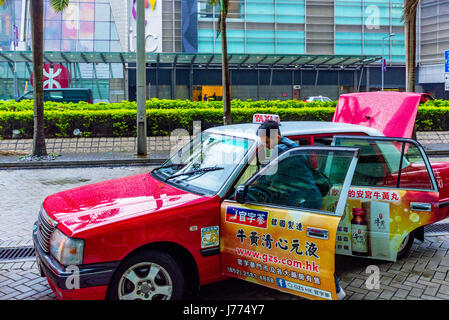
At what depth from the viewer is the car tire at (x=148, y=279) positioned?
11.5ft

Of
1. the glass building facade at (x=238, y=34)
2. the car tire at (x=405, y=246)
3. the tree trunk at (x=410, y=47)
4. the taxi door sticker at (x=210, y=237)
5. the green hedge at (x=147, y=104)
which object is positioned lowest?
the car tire at (x=405, y=246)

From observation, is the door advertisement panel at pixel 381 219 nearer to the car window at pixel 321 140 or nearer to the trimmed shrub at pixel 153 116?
the car window at pixel 321 140

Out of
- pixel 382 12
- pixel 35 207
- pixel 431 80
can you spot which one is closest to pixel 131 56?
pixel 35 207

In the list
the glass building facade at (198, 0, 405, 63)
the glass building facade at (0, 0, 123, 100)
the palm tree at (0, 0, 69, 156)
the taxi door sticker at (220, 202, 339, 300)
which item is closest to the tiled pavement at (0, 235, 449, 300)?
the taxi door sticker at (220, 202, 339, 300)

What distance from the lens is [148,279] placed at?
11.8 ft

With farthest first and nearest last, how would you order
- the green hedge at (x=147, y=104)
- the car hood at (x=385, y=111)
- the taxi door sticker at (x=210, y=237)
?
the green hedge at (x=147, y=104), the car hood at (x=385, y=111), the taxi door sticker at (x=210, y=237)

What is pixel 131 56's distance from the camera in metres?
31.1

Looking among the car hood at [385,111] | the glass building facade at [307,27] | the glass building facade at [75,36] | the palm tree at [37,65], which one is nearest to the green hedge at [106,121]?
the palm tree at [37,65]

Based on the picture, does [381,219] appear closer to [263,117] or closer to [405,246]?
[405,246]

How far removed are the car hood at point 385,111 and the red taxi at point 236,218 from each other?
142cm

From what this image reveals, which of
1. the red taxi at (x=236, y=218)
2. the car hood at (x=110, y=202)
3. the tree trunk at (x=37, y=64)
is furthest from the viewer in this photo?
the tree trunk at (x=37, y=64)

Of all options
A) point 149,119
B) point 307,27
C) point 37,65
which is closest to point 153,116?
point 149,119

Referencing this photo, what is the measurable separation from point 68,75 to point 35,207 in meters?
30.4

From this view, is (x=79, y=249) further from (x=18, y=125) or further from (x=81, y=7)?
(x=81, y=7)
